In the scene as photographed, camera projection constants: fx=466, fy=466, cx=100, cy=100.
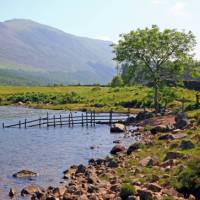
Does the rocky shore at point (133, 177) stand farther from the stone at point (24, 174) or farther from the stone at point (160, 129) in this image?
the stone at point (160, 129)

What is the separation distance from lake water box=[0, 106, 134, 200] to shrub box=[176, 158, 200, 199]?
11866 mm

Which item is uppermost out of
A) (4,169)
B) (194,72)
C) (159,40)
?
(159,40)

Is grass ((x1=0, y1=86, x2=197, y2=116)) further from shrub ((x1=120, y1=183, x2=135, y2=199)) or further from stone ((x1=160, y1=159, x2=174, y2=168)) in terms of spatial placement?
shrub ((x1=120, y1=183, x2=135, y2=199))

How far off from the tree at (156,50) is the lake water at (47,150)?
1365cm

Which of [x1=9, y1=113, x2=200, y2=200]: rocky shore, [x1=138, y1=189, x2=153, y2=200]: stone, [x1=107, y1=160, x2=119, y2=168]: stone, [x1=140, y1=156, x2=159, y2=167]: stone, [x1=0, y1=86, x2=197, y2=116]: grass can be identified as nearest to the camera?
[x1=138, y1=189, x2=153, y2=200]: stone

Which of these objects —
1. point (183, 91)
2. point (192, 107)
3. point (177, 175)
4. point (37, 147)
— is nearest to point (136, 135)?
point (37, 147)

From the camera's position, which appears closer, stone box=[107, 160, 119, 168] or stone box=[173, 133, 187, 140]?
stone box=[107, 160, 119, 168]

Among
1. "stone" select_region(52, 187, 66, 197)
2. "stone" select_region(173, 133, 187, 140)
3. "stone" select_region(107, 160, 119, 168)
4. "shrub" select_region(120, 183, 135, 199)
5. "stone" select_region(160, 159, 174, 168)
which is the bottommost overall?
"stone" select_region(52, 187, 66, 197)

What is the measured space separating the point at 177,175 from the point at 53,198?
344 inches

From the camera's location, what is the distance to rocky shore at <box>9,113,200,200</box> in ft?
95.8

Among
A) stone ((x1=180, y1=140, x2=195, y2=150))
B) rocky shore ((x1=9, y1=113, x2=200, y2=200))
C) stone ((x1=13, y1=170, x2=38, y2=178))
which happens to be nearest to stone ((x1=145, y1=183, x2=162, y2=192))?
rocky shore ((x1=9, y1=113, x2=200, y2=200))

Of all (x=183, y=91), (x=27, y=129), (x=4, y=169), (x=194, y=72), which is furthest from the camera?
(x=183, y=91)

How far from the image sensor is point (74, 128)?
8431 cm

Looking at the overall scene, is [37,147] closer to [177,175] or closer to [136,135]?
[136,135]
